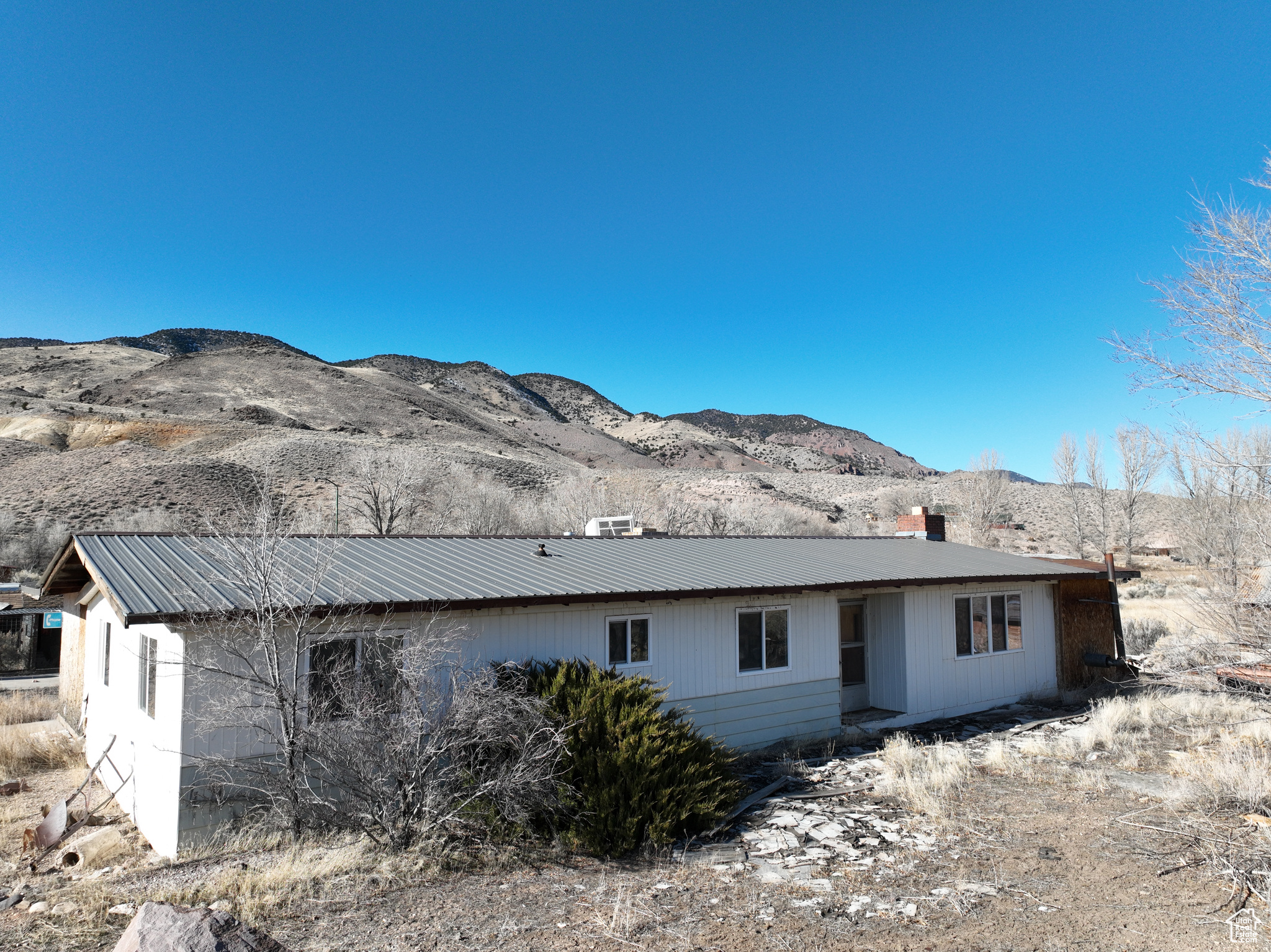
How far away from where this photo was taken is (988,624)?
15.2 m

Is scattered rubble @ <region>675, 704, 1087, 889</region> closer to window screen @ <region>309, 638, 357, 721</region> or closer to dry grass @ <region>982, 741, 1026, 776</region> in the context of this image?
dry grass @ <region>982, 741, 1026, 776</region>

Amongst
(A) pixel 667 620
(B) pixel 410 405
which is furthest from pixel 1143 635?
(B) pixel 410 405

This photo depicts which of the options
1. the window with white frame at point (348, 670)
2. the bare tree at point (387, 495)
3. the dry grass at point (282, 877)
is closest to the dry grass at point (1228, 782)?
the dry grass at point (282, 877)

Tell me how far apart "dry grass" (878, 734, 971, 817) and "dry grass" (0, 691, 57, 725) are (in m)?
14.8

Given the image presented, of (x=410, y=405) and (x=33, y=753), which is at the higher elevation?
(x=410, y=405)

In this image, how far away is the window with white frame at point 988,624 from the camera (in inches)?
581

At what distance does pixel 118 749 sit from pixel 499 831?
5.60 m

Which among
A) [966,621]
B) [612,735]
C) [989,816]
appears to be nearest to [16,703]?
[612,735]

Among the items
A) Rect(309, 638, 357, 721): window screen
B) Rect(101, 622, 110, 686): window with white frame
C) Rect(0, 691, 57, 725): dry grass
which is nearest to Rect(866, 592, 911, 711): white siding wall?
Rect(309, 638, 357, 721): window screen

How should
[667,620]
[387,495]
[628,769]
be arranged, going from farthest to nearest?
[387,495] < [667,620] < [628,769]

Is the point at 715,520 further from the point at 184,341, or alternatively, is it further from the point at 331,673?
the point at 184,341

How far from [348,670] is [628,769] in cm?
309

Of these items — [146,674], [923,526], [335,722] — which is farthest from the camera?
[923,526]

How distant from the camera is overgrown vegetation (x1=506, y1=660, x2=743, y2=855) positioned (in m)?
7.34
